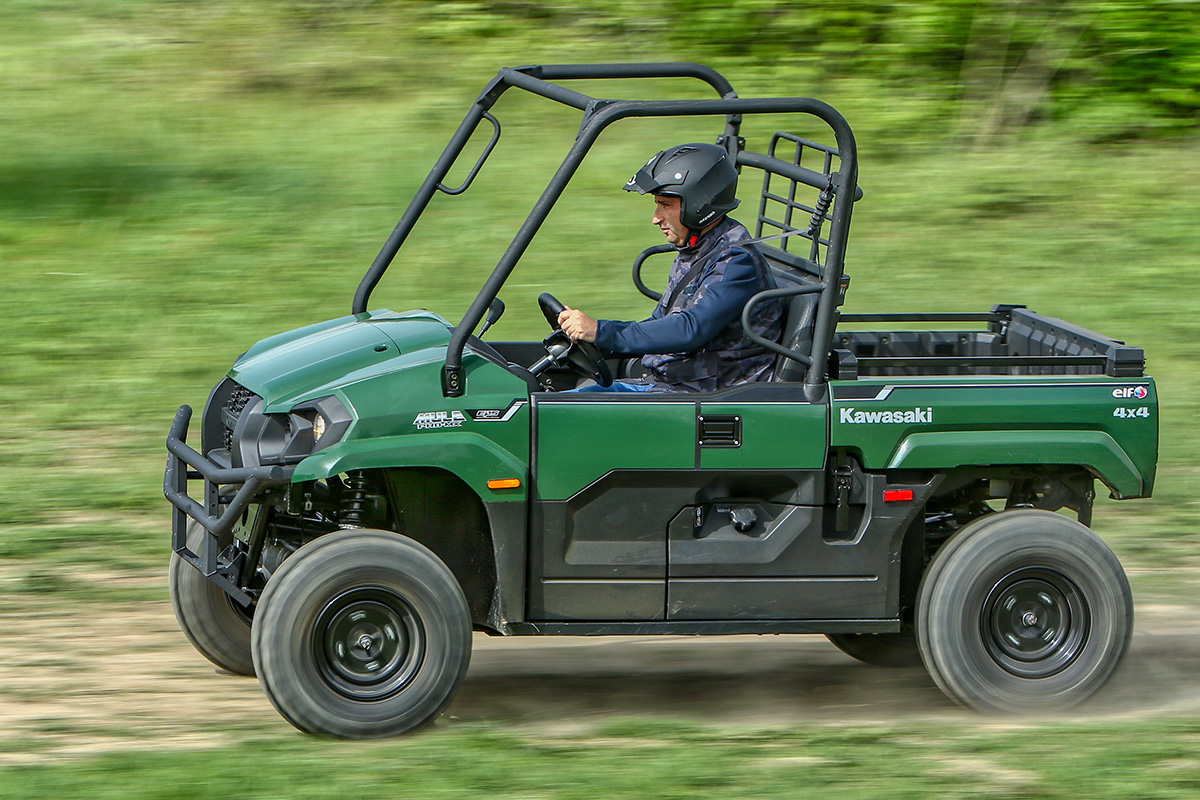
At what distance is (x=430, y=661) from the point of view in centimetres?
494

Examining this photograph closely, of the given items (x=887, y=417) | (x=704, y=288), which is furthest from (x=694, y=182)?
(x=887, y=417)

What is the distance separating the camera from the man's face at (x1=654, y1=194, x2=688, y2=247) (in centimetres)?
532

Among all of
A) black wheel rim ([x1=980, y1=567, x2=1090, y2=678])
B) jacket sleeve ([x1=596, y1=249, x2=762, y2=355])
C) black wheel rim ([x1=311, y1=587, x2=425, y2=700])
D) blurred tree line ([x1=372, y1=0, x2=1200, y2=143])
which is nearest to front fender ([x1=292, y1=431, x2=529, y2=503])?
black wheel rim ([x1=311, y1=587, x2=425, y2=700])

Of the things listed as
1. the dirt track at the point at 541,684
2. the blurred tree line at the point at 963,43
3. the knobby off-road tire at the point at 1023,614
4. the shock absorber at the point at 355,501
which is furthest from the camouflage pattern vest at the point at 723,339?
the blurred tree line at the point at 963,43

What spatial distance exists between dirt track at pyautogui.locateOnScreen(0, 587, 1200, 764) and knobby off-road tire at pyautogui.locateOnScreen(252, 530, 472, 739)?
0.99 ft

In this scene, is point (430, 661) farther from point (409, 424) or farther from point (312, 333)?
point (312, 333)

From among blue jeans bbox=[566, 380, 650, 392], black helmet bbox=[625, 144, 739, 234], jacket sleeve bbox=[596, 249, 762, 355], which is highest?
black helmet bbox=[625, 144, 739, 234]

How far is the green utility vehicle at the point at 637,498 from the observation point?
16.0ft

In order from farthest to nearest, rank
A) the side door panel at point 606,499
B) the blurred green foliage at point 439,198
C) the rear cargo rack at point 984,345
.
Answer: the blurred green foliage at point 439,198
the rear cargo rack at point 984,345
the side door panel at point 606,499

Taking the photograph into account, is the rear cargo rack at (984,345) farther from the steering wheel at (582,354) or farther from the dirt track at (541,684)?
the dirt track at (541,684)

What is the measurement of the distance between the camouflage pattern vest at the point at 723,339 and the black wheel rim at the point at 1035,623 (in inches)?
41.0

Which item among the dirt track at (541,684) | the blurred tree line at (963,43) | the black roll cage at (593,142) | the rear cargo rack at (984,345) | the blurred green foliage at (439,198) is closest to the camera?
the black roll cage at (593,142)

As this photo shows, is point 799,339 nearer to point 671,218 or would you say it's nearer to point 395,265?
point 671,218

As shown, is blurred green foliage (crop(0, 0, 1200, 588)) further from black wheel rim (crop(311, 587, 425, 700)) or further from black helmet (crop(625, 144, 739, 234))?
black helmet (crop(625, 144, 739, 234))
